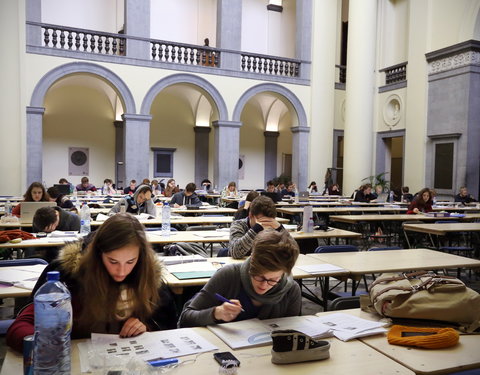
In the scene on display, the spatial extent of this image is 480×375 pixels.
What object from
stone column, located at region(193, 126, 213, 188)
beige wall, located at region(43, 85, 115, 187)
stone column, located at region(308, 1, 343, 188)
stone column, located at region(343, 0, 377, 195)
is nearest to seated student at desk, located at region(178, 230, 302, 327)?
stone column, located at region(343, 0, 377, 195)

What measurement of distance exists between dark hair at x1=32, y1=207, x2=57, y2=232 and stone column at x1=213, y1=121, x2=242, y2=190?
35.2ft

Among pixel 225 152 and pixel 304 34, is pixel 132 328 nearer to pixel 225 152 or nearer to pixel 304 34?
pixel 225 152

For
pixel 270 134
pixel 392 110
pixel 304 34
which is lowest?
pixel 270 134

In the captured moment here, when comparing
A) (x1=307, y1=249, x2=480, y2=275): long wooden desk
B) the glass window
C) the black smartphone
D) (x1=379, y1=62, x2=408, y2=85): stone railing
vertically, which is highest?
(x1=379, y1=62, x2=408, y2=85): stone railing

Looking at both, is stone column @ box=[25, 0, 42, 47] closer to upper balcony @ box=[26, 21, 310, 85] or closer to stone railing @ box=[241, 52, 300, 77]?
upper balcony @ box=[26, 21, 310, 85]

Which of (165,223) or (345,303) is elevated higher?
(165,223)

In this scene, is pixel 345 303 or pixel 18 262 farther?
pixel 18 262

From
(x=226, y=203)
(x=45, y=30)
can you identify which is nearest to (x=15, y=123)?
(x=45, y=30)

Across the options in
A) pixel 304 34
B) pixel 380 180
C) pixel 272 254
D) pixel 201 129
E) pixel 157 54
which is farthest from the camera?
pixel 201 129

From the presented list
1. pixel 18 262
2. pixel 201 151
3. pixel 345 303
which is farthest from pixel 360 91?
pixel 18 262

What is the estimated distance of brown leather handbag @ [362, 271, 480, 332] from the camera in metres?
2.38

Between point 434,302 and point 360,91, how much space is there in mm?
15147

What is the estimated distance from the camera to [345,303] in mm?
3000

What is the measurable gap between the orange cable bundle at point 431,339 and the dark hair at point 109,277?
49.8 inches
